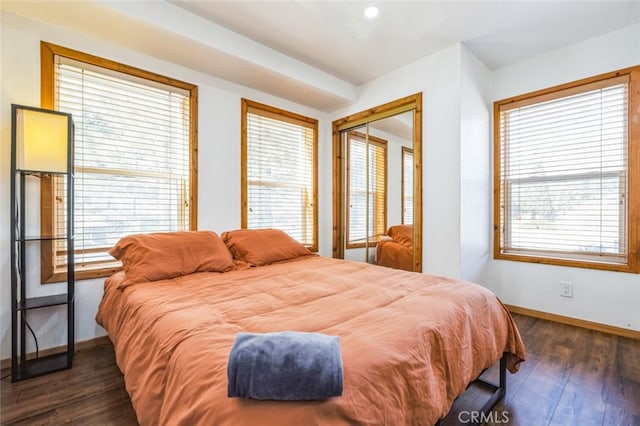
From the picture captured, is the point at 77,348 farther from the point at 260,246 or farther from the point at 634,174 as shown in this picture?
the point at 634,174

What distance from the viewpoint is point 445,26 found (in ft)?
8.21

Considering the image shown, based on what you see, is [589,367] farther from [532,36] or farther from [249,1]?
[249,1]

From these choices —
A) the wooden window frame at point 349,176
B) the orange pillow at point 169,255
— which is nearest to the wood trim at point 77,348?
the orange pillow at point 169,255

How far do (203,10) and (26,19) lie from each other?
1191 millimetres

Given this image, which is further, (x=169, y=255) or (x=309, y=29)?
(x=309, y=29)

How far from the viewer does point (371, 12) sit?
2.32 meters

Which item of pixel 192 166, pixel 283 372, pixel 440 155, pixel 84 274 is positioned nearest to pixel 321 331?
pixel 283 372

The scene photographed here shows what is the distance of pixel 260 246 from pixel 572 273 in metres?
2.98

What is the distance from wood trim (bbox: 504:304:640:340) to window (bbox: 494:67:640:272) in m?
0.53

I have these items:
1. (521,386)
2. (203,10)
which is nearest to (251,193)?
(203,10)

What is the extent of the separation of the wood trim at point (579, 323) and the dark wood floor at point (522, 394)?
269 mm

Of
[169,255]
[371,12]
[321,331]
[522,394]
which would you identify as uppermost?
[371,12]

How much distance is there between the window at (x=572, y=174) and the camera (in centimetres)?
255

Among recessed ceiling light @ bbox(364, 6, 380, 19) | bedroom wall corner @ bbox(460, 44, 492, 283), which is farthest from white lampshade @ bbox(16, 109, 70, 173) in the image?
bedroom wall corner @ bbox(460, 44, 492, 283)
